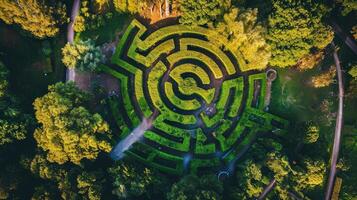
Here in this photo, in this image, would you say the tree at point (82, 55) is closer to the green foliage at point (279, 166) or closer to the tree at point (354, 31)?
the green foliage at point (279, 166)

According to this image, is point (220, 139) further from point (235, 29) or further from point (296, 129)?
point (235, 29)

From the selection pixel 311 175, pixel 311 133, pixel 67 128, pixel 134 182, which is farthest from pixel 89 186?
pixel 311 133

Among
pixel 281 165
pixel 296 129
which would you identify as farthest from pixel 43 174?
pixel 296 129

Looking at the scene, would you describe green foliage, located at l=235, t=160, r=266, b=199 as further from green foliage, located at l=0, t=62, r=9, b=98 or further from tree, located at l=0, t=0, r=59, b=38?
green foliage, located at l=0, t=62, r=9, b=98

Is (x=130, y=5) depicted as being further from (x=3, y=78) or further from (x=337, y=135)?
(x=337, y=135)

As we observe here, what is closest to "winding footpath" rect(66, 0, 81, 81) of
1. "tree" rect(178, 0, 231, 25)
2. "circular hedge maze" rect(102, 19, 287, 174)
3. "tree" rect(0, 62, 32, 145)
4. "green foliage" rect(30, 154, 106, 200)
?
"circular hedge maze" rect(102, 19, 287, 174)
